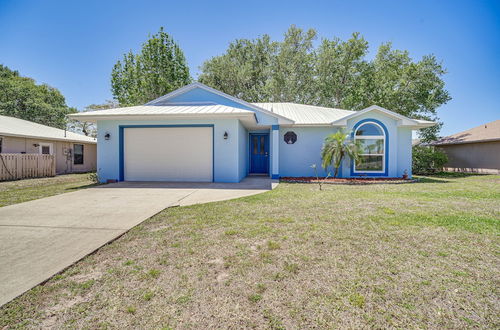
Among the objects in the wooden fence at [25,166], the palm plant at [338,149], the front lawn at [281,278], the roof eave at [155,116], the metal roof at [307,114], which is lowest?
the front lawn at [281,278]

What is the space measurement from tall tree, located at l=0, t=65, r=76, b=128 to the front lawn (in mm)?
27985

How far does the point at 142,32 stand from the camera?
20.0 m

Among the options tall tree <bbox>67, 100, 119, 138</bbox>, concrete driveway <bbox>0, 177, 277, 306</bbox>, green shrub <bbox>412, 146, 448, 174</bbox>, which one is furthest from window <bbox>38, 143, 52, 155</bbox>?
green shrub <bbox>412, 146, 448, 174</bbox>

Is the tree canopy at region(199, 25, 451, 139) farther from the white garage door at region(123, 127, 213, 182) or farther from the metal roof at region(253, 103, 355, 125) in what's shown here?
the white garage door at region(123, 127, 213, 182)

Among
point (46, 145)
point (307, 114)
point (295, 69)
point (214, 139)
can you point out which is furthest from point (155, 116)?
point (295, 69)

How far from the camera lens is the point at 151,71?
21281 mm

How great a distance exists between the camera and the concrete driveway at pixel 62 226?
255cm

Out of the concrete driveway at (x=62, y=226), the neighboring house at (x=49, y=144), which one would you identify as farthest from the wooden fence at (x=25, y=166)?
the concrete driveway at (x=62, y=226)

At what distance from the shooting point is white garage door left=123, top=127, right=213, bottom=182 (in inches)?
392

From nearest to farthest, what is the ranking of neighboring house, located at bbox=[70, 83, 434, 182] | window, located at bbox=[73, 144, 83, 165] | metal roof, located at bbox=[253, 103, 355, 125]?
neighboring house, located at bbox=[70, 83, 434, 182] < metal roof, located at bbox=[253, 103, 355, 125] < window, located at bbox=[73, 144, 83, 165]

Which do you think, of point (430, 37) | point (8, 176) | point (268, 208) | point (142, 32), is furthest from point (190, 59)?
point (268, 208)

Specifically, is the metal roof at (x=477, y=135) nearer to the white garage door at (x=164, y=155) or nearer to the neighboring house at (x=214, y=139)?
the neighboring house at (x=214, y=139)

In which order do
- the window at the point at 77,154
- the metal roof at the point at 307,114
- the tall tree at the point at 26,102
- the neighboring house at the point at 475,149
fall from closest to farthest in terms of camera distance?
the metal roof at the point at 307,114
the neighboring house at the point at 475,149
the window at the point at 77,154
the tall tree at the point at 26,102

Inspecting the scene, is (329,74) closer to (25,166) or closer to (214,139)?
(214,139)
